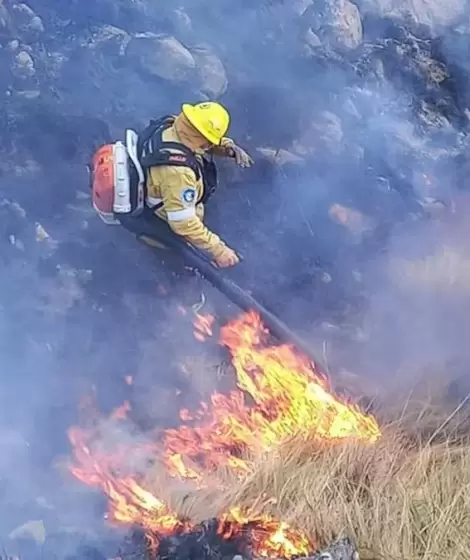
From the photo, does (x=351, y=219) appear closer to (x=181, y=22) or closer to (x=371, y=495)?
(x=181, y=22)

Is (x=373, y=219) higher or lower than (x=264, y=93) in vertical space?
lower

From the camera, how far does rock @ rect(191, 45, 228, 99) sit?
6086 mm

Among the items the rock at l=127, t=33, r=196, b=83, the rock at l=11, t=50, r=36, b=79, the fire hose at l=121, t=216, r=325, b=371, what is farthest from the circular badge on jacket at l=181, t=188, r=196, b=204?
the rock at l=11, t=50, r=36, b=79

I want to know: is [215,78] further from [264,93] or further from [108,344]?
[108,344]

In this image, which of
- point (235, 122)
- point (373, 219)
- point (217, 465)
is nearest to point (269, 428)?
point (217, 465)

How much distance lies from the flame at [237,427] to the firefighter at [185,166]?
730mm

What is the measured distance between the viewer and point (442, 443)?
5637 millimetres

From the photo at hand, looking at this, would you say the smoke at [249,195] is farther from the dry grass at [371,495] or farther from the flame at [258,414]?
the dry grass at [371,495]

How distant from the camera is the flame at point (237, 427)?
18.1 feet

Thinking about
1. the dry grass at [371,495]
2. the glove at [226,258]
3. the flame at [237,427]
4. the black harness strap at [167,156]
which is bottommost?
the flame at [237,427]

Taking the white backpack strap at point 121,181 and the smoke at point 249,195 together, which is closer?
the white backpack strap at point 121,181

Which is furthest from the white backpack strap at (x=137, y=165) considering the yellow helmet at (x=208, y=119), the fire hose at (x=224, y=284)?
the yellow helmet at (x=208, y=119)

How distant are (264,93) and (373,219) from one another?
3.39ft

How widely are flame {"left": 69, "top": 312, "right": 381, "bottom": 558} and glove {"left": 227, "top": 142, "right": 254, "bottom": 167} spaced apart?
909mm
